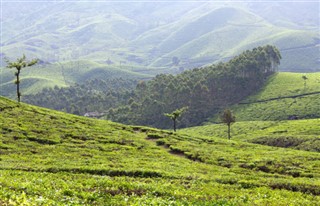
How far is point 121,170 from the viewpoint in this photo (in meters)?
36.4

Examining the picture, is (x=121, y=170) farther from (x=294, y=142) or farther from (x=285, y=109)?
(x=285, y=109)

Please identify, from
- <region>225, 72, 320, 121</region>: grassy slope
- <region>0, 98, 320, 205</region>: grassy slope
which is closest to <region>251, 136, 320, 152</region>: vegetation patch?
<region>0, 98, 320, 205</region>: grassy slope

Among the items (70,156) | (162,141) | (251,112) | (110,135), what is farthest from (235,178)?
(251,112)

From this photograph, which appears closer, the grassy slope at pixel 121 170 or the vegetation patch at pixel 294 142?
the grassy slope at pixel 121 170

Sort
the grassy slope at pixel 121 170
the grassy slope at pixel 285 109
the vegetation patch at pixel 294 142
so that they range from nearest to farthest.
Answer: the grassy slope at pixel 121 170 → the vegetation patch at pixel 294 142 → the grassy slope at pixel 285 109

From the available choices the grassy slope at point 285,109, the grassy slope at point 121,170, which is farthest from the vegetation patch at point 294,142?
the grassy slope at point 285,109

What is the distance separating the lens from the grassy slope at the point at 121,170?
2127 centimetres

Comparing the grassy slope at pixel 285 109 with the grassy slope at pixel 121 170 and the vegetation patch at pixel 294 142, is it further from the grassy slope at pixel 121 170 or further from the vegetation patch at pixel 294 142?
the grassy slope at pixel 121 170

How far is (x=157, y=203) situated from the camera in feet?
61.7

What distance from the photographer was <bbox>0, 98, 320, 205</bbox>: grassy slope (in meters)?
21.3

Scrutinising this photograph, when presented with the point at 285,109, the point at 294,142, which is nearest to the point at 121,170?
the point at 294,142

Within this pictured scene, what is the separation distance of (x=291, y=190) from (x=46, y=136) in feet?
138

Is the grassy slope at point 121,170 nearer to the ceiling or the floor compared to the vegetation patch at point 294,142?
nearer to the ceiling

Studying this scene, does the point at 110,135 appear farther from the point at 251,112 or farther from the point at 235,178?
the point at 251,112
